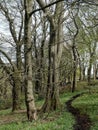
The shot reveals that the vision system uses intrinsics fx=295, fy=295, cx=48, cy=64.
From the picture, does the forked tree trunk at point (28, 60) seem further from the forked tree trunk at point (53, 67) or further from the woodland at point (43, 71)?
the forked tree trunk at point (53, 67)

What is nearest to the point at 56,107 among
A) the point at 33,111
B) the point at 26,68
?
the point at 33,111

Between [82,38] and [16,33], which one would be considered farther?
[82,38]

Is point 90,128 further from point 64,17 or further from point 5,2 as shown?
point 5,2

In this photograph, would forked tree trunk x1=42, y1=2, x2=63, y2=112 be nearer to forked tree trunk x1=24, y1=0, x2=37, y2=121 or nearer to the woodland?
the woodland

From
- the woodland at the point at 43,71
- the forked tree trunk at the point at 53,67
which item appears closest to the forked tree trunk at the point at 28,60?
the woodland at the point at 43,71

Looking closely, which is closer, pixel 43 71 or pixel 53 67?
pixel 43 71

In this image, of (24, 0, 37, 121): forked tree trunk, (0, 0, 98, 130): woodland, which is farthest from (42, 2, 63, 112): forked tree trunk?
(24, 0, 37, 121): forked tree trunk

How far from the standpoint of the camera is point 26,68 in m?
14.3

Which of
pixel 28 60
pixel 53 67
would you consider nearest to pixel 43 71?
pixel 28 60

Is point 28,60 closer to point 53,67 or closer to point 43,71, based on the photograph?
point 43,71

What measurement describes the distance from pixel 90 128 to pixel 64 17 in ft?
33.1

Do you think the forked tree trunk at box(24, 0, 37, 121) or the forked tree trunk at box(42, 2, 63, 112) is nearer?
the forked tree trunk at box(24, 0, 37, 121)

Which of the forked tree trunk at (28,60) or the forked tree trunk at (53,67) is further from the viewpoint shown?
the forked tree trunk at (53,67)

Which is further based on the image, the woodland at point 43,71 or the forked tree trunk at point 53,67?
the forked tree trunk at point 53,67
